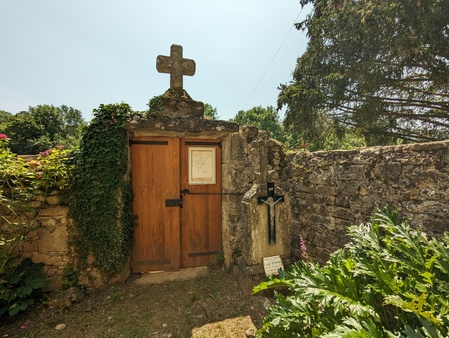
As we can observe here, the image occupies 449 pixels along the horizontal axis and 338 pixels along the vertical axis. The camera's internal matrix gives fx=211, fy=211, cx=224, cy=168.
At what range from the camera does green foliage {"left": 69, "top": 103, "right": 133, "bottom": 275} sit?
2941 millimetres

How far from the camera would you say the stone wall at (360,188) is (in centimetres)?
193

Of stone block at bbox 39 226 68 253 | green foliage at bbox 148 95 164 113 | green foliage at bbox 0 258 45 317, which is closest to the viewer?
green foliage at bbox 0 258 45 317

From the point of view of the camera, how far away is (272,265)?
2768 mm

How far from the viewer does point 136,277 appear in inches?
132

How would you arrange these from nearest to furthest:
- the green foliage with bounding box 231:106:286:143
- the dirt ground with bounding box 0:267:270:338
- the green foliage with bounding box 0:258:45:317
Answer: the dirt ground with bounding box 0:267:270:338 < the green foliage with bounding box 0:258:45:317 < the green foliage with bounding box 231:106:286:143

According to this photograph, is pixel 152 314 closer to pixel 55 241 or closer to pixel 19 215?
pixel 55 241

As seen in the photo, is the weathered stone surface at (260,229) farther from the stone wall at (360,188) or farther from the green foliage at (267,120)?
the green foliage at (267,120)

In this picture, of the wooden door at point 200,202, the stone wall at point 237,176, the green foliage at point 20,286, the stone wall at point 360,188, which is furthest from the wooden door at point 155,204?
the stone wall at point 360,188

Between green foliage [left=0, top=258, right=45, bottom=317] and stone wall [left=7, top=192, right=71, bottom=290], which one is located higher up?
stone wall [left=7, top=192, right=71, bottom=290]

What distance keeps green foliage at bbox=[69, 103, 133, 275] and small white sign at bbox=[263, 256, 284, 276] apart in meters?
2.06

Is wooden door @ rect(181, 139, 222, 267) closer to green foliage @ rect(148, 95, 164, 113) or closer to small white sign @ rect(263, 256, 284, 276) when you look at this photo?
green foliage @ rect(148, 95, 164, 113)

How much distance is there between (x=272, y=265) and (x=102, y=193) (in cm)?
253

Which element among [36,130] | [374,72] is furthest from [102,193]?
[36,130]

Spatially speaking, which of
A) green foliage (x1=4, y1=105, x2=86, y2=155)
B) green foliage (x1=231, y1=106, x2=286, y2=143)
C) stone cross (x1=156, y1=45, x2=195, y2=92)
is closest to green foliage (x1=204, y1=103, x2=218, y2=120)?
green foliage (x1=231, y1=106, x2=286, y2=143)
